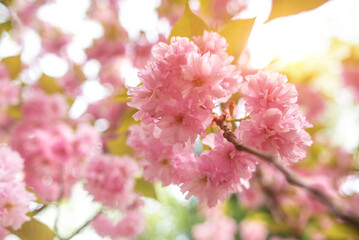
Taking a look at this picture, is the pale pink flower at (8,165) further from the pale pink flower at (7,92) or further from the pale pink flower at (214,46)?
the pale pink flower at (7,92)

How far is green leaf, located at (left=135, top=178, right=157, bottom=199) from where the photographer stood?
4.77 feet

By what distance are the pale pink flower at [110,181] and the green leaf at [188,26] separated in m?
0.70

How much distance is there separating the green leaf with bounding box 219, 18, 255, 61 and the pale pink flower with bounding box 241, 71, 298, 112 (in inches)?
8.1

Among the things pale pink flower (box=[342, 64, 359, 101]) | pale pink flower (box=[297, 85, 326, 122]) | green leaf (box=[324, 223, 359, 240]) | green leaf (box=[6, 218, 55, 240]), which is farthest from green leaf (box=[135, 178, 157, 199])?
pale pink flower (box=[342, 64, 359, 101])

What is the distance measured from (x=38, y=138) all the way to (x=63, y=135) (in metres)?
0.12

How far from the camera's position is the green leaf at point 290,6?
79 centimetres

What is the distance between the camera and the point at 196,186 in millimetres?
707

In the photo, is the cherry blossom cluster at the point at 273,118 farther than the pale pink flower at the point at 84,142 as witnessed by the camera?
No

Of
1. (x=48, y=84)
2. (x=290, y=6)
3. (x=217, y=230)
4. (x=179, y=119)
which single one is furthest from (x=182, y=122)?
(x=217, y=230)

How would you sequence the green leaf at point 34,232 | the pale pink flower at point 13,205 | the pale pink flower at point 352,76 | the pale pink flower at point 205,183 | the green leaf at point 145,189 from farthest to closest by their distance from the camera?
the pale pink flower at point 352,76 < the green leaf at point 145,189 < the green leaf at point 34,232 < the pale pink flower at point 13,205 < the pale pink flower at point 205,183

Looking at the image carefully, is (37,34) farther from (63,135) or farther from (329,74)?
(329,74)

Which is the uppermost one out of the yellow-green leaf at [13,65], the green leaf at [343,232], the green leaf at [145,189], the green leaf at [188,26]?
the green leaf at [188,26]

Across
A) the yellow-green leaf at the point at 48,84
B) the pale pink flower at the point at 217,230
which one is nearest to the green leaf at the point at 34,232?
the yellow-green leaf at the point at 48,84

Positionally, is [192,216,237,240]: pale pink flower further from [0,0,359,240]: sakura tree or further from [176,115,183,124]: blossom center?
[176,115,183,124]: blossom center
